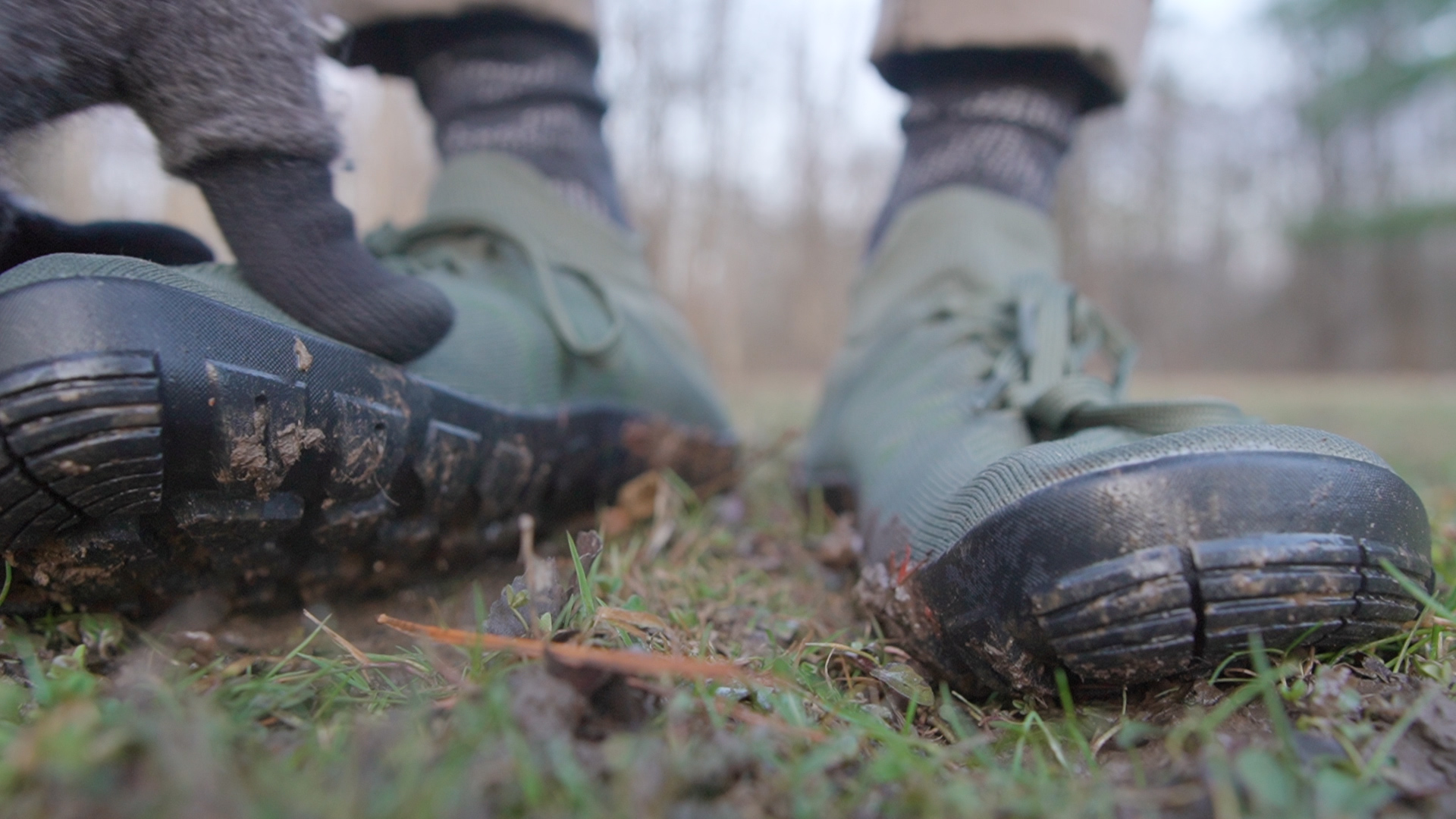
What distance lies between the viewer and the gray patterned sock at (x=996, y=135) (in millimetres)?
1331

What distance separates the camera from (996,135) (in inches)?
52.5

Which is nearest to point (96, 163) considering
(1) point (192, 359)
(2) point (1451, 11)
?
(1) point (192, 359)

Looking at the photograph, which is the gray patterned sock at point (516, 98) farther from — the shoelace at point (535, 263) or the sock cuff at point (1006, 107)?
the sock cuff at point (1006, 107)

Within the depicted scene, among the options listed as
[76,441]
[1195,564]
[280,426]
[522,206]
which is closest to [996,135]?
Answer: [522,206]

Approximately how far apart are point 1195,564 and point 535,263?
800mm

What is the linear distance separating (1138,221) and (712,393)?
1977cm

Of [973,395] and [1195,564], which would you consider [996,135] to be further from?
[1195,564]

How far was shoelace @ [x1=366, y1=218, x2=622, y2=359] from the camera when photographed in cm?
105

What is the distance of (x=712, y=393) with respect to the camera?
1.46 metres

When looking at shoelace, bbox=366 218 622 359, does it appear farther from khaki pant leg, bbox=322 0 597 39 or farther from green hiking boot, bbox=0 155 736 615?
khaki pant leg, bbox=322 0 597 39

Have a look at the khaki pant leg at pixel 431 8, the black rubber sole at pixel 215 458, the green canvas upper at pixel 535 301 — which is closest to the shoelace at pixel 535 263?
the green canvas upper at pixel 535 301

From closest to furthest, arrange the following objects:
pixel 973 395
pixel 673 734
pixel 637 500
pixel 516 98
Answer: pixel 673 734
pixel 973 395
pixel 637 500
pixel 516 98

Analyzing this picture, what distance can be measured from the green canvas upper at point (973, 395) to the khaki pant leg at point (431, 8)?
22.9 inches

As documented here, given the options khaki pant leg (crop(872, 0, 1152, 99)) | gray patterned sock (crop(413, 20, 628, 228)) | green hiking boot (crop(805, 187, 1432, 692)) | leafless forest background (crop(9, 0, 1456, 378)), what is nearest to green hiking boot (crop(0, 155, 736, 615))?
gray patterned sock (crop(413, 20, 628, 228))
